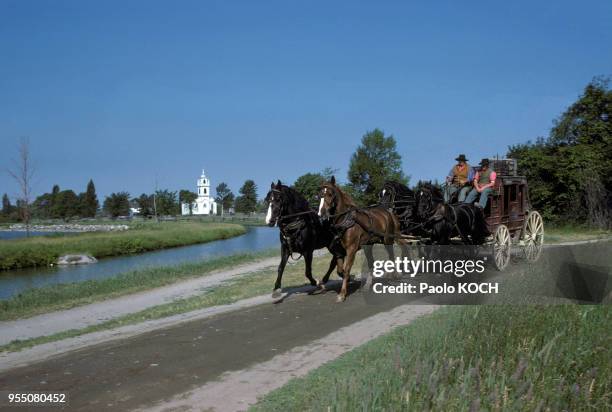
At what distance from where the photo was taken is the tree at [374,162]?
207ft

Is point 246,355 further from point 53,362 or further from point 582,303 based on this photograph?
point 582,303

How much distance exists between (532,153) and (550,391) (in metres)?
36.2

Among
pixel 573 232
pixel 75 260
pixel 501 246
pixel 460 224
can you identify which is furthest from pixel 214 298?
pixel 75 260

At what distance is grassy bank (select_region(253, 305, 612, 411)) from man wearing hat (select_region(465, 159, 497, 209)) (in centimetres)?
794

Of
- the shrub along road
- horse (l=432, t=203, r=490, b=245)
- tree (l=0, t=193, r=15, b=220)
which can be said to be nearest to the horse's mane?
the shrub along road

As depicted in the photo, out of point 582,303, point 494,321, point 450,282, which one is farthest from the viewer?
point 450,282

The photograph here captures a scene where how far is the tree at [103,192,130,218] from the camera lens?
5379 inches

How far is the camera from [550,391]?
372 centimetres

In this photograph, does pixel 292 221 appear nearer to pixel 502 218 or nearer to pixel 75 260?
pixel 502 218

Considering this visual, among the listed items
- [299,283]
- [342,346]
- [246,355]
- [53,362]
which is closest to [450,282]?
[299,283]

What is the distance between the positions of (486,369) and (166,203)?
141m

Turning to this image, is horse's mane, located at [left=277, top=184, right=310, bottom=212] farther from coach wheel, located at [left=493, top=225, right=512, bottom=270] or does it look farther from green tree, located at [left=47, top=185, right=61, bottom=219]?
green tree, located at [left=47, top=185, right=61, bottom=219]

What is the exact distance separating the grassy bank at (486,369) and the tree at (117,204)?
138108mm

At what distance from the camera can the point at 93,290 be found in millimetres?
18125
